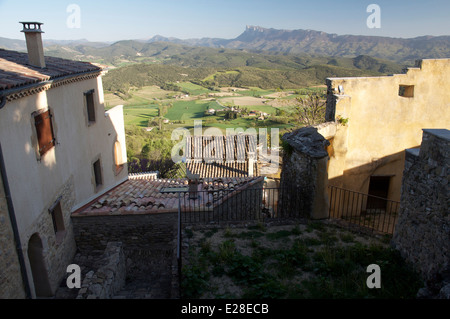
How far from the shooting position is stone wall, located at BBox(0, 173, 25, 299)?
605 centimetres

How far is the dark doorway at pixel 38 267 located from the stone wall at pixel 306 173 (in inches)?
279

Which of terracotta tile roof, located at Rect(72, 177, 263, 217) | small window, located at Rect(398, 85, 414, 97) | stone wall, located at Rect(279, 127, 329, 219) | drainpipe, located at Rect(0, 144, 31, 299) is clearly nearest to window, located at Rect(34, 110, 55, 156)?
drainpipe, located at Rect(0, 144, 31, 299)

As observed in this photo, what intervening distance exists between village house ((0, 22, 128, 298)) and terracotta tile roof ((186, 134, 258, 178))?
30.0 feet

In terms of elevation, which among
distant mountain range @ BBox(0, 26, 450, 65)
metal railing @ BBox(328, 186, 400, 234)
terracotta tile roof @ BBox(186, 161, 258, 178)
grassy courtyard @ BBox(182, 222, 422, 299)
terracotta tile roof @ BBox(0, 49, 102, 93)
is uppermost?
distant mountain range @ BBox(0, 26, 450, 65)

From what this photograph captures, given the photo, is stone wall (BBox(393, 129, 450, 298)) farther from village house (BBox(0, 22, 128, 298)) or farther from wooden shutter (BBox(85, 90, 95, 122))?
wooden shutter (BBox(85, 90, 95, 122))

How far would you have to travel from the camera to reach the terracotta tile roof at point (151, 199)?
10109 millimetres

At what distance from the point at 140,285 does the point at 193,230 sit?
198 centimetres

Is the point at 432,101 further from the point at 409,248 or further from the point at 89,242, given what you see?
the point at 89,242

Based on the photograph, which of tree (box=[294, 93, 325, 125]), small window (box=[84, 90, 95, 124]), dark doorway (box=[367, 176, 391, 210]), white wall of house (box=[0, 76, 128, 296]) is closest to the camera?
white wall of house (box=[0, 76, 128, 296])

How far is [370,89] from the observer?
11797mm

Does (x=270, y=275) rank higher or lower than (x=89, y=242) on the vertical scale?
higher

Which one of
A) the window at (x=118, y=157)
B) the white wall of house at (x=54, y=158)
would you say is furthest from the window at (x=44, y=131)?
the window at (x=118, y=157)

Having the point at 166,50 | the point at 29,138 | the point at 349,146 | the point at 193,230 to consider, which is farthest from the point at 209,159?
the point at 166,50

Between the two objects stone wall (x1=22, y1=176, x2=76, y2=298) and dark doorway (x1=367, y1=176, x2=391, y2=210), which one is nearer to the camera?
stone wall (x1=22, y1=176, x2=76, y2=298)
